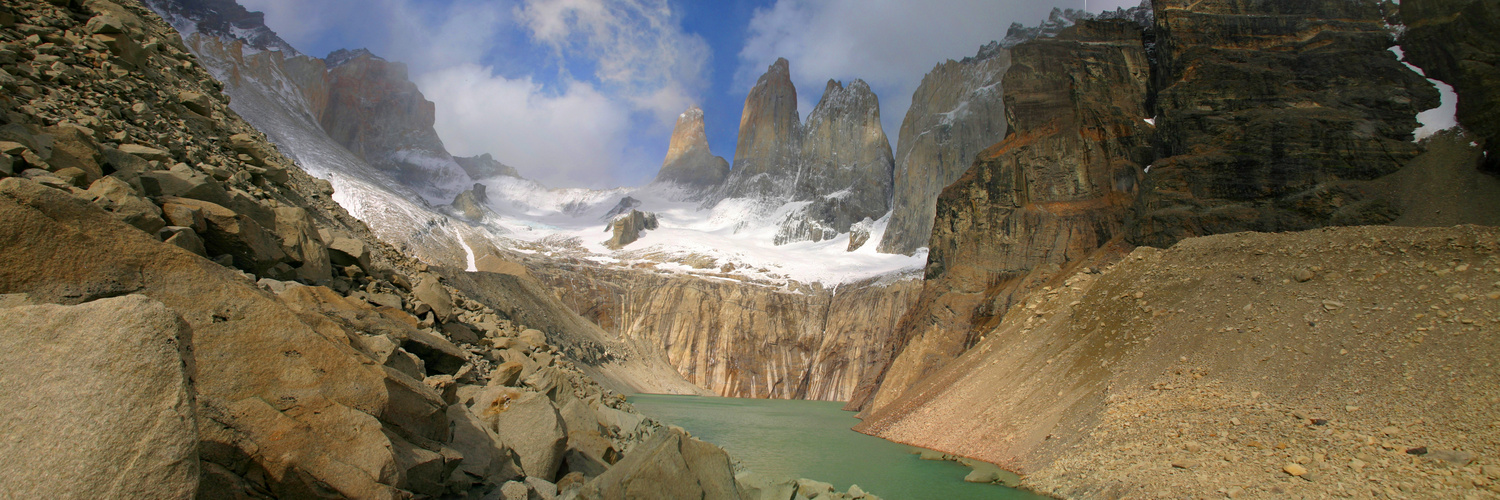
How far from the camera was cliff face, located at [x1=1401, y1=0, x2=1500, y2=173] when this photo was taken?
21.5 m

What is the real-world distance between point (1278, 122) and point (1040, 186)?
10802 mm

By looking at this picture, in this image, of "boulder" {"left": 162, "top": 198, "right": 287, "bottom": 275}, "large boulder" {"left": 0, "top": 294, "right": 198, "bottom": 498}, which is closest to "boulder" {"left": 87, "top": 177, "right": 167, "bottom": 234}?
"boulder" {"left": 162, "top": 198, "right": 287, "bottom": 275}

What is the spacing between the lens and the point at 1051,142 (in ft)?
119

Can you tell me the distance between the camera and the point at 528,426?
832cm

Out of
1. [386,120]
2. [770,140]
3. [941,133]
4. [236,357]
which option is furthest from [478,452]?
[386,120]

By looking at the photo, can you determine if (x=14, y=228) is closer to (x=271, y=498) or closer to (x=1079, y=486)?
(x=271, y=498)

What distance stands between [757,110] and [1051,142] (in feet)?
326

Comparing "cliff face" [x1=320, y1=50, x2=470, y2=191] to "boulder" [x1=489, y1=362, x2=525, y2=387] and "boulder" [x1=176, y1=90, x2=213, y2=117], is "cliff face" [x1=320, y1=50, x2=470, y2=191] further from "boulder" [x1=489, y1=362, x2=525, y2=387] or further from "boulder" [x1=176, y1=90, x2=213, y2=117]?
"boulder" [x1=489, y1=362, x2=525, y2=387]

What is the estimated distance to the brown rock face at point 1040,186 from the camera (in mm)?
33750

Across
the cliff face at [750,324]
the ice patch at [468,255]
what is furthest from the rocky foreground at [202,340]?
the ice patch at [468,255]

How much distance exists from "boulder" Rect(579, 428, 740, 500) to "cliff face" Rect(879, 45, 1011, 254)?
2937 inches

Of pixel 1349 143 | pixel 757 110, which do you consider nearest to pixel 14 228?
pixel 1349 143

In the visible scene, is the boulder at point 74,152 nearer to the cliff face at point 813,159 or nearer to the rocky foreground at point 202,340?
the rocky foreground at point 202,340

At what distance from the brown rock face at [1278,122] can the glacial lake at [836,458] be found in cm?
1423
